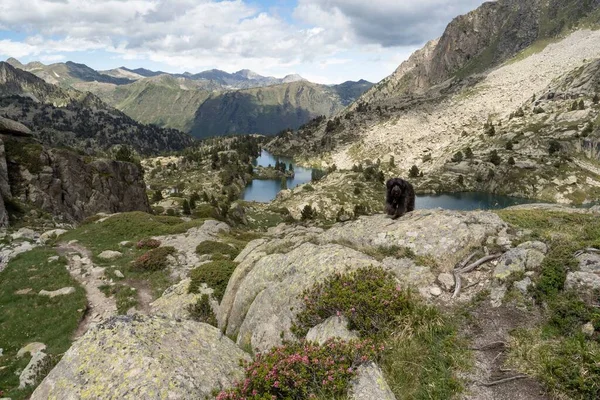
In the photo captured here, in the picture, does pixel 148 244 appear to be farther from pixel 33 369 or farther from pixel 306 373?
pixel 306 373

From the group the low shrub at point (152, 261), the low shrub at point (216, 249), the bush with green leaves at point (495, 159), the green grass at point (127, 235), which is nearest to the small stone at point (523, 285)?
the green grass at point (127, 235)

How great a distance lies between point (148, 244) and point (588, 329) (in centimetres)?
3745

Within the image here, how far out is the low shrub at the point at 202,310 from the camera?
1664 cm

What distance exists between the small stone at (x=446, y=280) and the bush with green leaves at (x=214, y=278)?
1191 centimetres

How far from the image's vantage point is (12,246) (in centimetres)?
3478

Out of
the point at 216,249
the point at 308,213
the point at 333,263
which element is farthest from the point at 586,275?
the point at 308,213

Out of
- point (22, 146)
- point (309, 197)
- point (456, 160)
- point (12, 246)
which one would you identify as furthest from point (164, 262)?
point (456, 160)

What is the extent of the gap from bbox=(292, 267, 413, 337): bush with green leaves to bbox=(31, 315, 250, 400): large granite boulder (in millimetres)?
2733

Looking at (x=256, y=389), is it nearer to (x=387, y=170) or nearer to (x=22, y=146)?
(x=22, y=146)

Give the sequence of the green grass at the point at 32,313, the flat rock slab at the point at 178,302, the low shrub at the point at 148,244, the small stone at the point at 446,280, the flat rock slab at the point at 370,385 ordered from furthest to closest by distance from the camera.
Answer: the low shrub at the point at 148,244 → the flat rock slab at the point at 178,302 → the green grass at the point at 32,313 → the small stone at the point at 446,280 → the flat rock slab at the point at 370,385

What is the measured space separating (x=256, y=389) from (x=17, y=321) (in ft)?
73.6

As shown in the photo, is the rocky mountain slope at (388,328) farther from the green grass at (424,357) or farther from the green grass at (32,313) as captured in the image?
the green grass at (32,313)

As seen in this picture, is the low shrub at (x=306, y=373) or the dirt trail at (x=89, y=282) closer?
the low shrub at (x=306, y=373)

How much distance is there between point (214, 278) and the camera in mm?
19859
